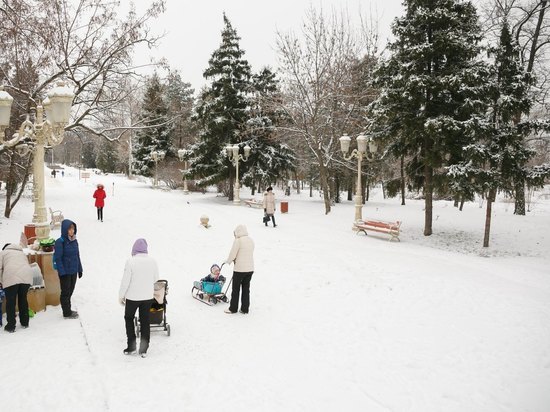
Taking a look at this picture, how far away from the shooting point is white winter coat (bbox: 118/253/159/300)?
5.77m

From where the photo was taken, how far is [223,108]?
29969 mm

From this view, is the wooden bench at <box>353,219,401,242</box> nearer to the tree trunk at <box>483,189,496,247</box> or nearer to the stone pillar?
the tree trunk at <box>483,189,496,247</box>

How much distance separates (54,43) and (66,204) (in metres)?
14.3

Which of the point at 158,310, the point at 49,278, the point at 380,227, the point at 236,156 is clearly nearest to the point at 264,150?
the point at 236,156

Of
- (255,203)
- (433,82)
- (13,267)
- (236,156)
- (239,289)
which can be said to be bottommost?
(239,289)

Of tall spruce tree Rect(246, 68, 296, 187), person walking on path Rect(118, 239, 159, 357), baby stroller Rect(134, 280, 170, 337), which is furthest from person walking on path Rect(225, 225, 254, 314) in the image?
tall spruce tree Rect(246, 68, 296, 187)

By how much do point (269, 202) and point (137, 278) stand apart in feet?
37.9

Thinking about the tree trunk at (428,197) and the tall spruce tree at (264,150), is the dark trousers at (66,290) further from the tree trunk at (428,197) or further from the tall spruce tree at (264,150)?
the tall spruce tree at (264,150)

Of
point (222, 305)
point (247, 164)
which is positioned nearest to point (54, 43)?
point (222, 305)

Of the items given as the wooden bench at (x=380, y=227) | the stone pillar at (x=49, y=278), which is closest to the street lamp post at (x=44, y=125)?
the stone pillar at (x=49, y=278)

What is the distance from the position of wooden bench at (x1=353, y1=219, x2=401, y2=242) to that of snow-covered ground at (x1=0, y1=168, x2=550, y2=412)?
8.42ft

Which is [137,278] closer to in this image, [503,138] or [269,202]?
[269,202]

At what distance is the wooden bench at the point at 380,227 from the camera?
627 inches

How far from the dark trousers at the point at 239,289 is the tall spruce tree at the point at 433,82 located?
37.8 feet
